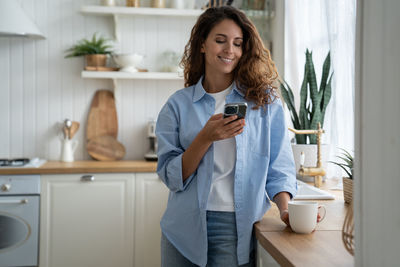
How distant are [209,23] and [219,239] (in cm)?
75

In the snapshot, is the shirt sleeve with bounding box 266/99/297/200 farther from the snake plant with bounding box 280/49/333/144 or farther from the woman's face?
the snake plant with bounding box 280/49/333/144

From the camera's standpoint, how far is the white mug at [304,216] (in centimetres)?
116

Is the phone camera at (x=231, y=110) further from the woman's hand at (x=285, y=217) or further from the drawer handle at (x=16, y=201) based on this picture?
the drawer handle at (x=16, y=201)

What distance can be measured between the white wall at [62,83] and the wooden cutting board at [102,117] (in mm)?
58

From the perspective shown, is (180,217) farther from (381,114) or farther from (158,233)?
(158,233)

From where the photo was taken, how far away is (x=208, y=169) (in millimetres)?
1321

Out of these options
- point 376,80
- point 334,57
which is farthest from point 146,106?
point 376,80

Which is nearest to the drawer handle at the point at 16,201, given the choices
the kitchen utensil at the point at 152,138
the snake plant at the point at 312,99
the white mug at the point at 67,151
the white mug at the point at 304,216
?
the white mug at the point at 67,151

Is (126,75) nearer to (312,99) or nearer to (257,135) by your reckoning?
(312,99)

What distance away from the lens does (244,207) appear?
130 cm

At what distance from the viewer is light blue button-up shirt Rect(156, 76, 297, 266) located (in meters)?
1.30

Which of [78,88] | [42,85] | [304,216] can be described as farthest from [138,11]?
[304,216]

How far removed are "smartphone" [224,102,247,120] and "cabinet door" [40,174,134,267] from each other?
6.15ft

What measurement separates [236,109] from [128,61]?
216 cm
